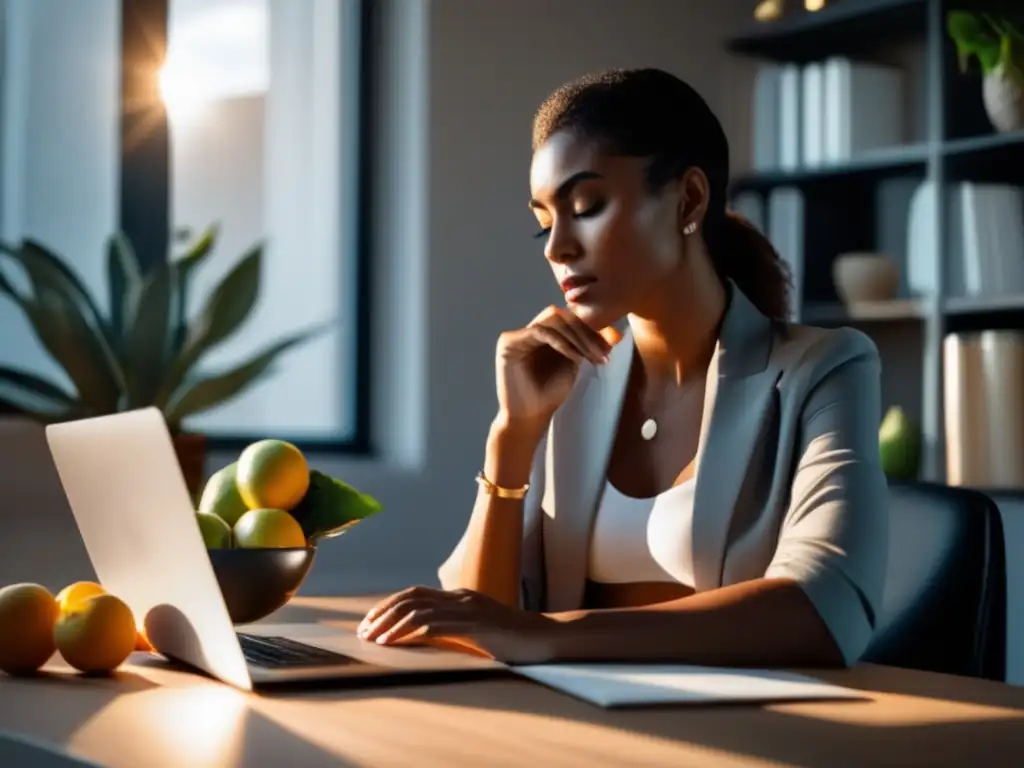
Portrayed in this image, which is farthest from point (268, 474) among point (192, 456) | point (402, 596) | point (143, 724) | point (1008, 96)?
point (1008, 96)

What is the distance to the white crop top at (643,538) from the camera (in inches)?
58.9

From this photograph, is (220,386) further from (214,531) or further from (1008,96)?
(1008,96)

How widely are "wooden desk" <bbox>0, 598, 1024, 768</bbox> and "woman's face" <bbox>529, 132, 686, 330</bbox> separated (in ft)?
1.78

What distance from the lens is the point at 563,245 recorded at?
1.46m

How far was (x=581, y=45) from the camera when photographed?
3.67 m

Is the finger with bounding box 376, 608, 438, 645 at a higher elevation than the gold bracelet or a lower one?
lower

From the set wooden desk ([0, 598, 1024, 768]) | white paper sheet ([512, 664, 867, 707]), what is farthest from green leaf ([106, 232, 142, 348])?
white paper sheet ([512, 664, 867, 707])

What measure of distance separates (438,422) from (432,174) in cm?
60

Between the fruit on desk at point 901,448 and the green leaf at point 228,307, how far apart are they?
4.66 feet

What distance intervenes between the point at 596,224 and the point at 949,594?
0.52 m

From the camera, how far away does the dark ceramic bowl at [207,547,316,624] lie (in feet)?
4.15

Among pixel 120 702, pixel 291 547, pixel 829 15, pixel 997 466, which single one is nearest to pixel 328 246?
pixel 829 15

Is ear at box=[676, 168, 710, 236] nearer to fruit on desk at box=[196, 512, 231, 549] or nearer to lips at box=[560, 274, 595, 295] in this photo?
lips at box=[560, 274, 595, 295]

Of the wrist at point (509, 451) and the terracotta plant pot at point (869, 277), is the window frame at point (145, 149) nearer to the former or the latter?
the terracotta plant pot at point (869, 277)
